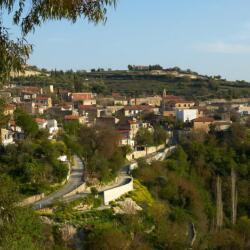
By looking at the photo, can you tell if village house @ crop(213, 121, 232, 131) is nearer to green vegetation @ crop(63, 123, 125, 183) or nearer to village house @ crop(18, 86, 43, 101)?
green vegetation @ crop(63, 123, 125, 183)

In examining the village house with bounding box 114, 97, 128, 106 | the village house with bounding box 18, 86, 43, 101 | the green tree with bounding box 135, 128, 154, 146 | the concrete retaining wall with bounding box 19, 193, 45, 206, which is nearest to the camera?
the concrete retaining wall with bounding box 19, 193, 45, 206

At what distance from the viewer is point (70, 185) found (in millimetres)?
24234

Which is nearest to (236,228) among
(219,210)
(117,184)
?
(219,210)

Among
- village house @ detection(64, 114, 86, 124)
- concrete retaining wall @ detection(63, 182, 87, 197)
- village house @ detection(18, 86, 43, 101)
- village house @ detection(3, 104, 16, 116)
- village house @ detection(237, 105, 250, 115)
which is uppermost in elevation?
village house @ detection(3, 104, 16, 116)

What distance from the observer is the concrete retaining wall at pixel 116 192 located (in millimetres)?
23562

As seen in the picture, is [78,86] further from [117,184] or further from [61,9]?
[61,9]

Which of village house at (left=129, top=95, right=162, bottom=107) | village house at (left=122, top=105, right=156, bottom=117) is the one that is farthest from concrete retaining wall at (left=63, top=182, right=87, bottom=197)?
village house at (left=129, top=95, right=162, bottom=107)

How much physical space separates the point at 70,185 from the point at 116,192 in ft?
6.17

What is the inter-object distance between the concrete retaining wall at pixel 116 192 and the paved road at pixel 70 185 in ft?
4.24

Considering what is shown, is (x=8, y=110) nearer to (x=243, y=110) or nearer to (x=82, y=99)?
(x=82, y=99)

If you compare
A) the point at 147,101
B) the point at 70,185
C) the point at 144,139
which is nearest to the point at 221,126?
the point at 144,139

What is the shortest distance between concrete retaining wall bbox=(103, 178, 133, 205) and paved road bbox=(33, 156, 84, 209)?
1.29m

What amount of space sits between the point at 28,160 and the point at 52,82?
4912 cm

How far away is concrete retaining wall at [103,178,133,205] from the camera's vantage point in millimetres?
23562
